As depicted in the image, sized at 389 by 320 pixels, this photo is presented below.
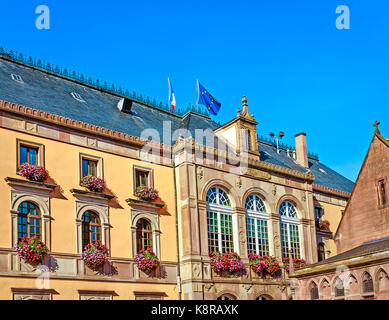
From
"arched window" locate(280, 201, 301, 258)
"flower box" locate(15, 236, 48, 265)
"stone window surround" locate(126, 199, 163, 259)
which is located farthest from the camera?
"arched window" locate(280, 201, 301, 258)

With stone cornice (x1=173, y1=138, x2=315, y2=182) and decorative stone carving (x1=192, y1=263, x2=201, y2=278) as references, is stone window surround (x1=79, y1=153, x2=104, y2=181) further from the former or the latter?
decorative stone carving (x1=192, y1=263, x2=201, y2=278)

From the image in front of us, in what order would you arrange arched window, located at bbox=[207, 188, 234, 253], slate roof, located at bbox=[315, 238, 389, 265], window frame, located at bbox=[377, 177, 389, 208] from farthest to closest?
arched window, located at bbox=[207, 188, 234, 253], window frame, located at bbox=[377, 177, 389, 208], slate roof, located at bbox=[315, 238, 389, 265]

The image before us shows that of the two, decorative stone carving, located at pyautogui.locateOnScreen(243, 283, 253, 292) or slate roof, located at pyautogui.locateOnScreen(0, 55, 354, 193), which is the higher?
slate roof, located at pyautogui.locateOnScreen(0, 55, 354, 193)

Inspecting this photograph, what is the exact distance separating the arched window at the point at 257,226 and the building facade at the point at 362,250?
159 inches

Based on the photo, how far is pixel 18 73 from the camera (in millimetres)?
30328

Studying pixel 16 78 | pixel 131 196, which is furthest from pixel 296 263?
pixel 16 78

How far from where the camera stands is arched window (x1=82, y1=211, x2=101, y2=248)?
25.6 m

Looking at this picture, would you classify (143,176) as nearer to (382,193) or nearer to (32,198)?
(32,198)

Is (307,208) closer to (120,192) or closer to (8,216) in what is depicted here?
(120,192)

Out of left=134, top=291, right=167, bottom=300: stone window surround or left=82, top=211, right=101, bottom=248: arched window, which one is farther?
left=134, top=291, right=167, bottom=300: stone window surround

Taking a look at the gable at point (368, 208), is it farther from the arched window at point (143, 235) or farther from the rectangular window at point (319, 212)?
the arched window at point (143, 235)

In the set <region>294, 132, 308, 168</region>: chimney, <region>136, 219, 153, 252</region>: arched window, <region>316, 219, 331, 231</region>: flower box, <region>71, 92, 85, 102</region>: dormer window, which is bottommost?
<region>136, 219, 153, 252</region>: arched window

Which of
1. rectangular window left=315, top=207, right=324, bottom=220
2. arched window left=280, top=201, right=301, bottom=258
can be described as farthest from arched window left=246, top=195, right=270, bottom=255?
rectangular window left=315, top=207, right=324, bottom=220

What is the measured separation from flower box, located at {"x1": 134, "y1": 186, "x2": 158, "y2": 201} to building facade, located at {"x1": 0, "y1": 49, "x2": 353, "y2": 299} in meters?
0.34
